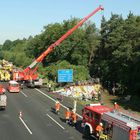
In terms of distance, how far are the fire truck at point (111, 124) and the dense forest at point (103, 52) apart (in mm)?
32578

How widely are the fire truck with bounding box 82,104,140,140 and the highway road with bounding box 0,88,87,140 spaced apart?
60.0 inches

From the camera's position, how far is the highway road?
3080 cm

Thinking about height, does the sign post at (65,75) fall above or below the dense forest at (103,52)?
below

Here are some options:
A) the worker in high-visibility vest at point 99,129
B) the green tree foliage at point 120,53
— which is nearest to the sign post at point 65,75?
the green tree foliage at point 120,53

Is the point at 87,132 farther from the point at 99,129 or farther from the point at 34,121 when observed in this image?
the point at 34,121

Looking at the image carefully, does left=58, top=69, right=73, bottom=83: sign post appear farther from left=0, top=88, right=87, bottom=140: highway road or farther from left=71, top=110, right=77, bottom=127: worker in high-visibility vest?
left=71, top=110, right=77, bottom=127: worker in high-visibility vest

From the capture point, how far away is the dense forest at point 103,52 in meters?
67.8

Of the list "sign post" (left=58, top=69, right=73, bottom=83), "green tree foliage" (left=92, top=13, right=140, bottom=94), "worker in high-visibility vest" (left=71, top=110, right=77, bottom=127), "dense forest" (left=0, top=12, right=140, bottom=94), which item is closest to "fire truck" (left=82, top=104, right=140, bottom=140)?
"worker in high-visibility vest" (left=71, top=110, right=77, bottom=127)

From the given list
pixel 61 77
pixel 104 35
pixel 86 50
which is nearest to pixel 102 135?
pixel 61 77

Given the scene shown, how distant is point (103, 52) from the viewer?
86.9m

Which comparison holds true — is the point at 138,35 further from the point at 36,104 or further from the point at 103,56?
the point at 36,104

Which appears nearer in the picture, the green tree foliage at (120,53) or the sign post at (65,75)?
the sign post at (65,75)

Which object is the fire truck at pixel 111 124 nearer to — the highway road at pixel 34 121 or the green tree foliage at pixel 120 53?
the highway road at pixel 34 121

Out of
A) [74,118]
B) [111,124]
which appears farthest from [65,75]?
[111,124]
